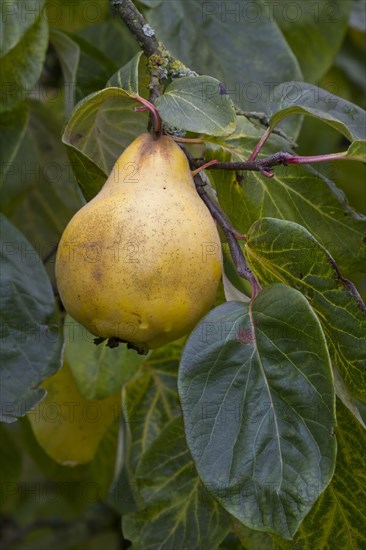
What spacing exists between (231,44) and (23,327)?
50 cm

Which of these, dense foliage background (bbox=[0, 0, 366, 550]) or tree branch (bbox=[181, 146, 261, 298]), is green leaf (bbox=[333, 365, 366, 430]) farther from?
tree branch (bbox=[181, 146, 261, 298])

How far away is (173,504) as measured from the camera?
125cm

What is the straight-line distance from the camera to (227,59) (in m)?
1.39

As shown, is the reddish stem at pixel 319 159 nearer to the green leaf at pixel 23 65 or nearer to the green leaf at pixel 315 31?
the green leaf at pixel 23 65

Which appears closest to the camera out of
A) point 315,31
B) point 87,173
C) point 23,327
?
point 87,173

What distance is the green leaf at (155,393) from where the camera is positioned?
138 cm

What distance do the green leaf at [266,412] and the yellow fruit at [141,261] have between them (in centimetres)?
4

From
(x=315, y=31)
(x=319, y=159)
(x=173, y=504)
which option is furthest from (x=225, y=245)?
(x=315, y=31)

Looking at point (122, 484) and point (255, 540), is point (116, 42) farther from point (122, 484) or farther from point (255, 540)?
point (255, 540)

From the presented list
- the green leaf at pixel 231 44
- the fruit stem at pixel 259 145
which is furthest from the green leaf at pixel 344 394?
the green leaf at pixel 231 44

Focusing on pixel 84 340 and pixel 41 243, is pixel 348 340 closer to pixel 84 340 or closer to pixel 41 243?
pixel 84 340

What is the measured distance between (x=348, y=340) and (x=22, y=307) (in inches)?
17.3

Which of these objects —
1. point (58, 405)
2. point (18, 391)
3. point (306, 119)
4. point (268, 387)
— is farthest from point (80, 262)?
point (306, 119)

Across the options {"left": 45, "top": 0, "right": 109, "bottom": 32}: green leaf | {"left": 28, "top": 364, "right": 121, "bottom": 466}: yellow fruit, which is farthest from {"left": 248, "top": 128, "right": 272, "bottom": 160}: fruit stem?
{"left": 45, "top": 0, "right": 109, "bottom": 32}: green leaf
